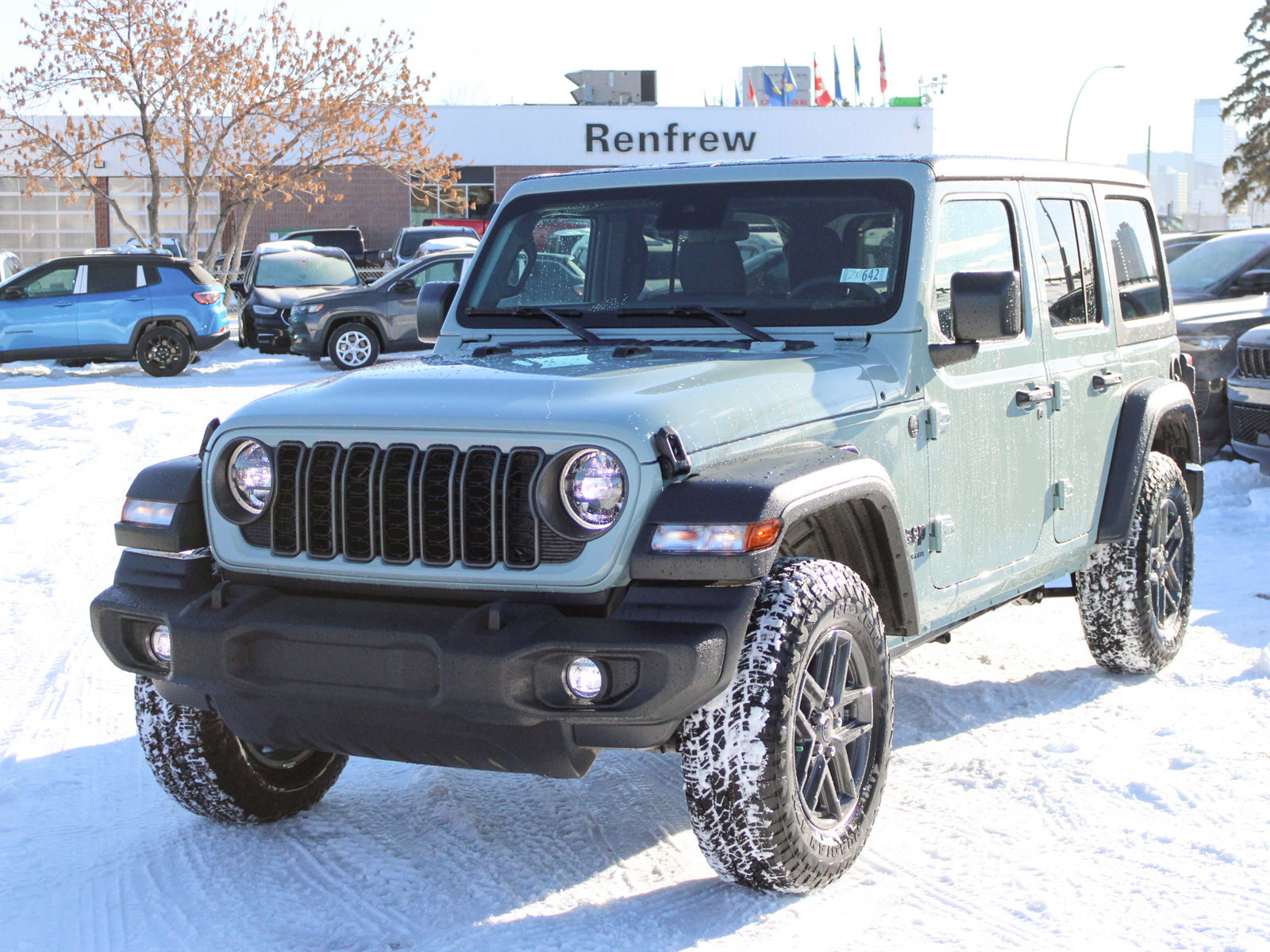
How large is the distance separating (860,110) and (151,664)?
152 feet

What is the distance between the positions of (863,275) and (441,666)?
2.00 m

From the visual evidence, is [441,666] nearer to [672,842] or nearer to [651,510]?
[651,510]

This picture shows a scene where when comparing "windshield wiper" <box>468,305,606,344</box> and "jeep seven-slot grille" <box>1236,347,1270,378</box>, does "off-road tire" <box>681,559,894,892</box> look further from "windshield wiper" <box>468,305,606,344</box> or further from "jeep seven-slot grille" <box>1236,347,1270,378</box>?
"jeep seven-slot grille" <box>1236,347,1270,378</box>

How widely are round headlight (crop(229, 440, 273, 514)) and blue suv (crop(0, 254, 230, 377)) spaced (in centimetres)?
1635

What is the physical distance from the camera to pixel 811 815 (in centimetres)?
352

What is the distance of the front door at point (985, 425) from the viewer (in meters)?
4.35

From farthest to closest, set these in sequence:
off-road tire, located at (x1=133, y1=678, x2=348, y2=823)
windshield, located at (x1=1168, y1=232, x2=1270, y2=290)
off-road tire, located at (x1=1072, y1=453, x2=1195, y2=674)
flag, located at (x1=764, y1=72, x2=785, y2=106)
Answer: flag, located at (x1=764, y1=72, x2=785, y2=106), windshield, located at (x1=1168, y1=232, x2=1270, y2=290), off-road tire, located at (x1=1072, y1=453, x2=1195, y2=674), off-road tire, located at (x1=133, y1=678, x2=348, y2=823)

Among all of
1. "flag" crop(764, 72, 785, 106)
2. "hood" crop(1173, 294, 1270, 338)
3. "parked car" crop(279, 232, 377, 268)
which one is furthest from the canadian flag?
"hood" crop(1173, 294, 1270, 338)

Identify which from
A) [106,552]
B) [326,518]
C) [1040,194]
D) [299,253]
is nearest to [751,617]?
[326,518]

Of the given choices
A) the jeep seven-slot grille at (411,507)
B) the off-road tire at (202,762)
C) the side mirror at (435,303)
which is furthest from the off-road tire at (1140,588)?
the off-road tire at (202,762)

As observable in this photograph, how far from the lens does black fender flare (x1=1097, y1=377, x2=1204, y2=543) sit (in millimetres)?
5344

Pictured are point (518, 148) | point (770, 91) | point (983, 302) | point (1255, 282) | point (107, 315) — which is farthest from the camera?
point (770, 91)

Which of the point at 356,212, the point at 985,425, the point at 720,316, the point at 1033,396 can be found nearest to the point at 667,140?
the point at 356,212

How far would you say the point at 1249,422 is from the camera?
964cm
